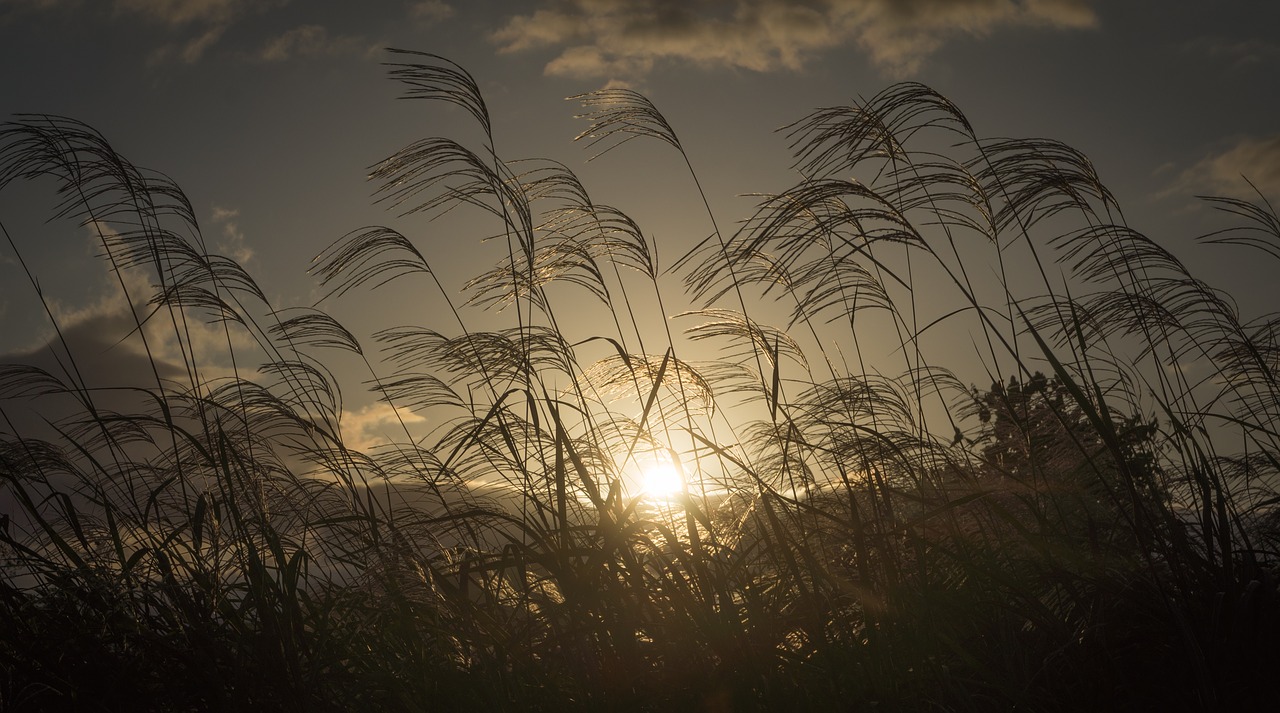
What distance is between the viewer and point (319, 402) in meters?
3.58

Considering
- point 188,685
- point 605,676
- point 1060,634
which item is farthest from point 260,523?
point 1060,634

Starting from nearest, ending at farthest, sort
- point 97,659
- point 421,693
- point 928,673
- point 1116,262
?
point 928,673 → point 421,693 → point 97,659 → point 1116,262

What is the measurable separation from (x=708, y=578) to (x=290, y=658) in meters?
1.09

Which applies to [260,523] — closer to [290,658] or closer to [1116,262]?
[290,658]

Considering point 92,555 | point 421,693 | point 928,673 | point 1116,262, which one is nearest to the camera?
point 928,673

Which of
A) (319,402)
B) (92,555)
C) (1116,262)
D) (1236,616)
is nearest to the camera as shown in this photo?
(1236,616)

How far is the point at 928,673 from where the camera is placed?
2.00 meters

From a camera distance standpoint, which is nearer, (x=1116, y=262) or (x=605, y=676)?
(x=605, y=676)

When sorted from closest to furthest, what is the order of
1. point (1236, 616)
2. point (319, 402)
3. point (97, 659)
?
point (1236, 616) → point (97, 659) → point (319, 402)

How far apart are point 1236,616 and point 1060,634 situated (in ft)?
1.19

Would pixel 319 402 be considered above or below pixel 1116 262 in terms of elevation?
above

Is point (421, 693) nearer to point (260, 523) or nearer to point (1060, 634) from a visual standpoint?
point (260, 523)

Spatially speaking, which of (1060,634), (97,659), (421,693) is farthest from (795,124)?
(97,659)

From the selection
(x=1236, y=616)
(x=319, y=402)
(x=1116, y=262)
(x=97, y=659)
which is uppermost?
(x=319, y=402)
